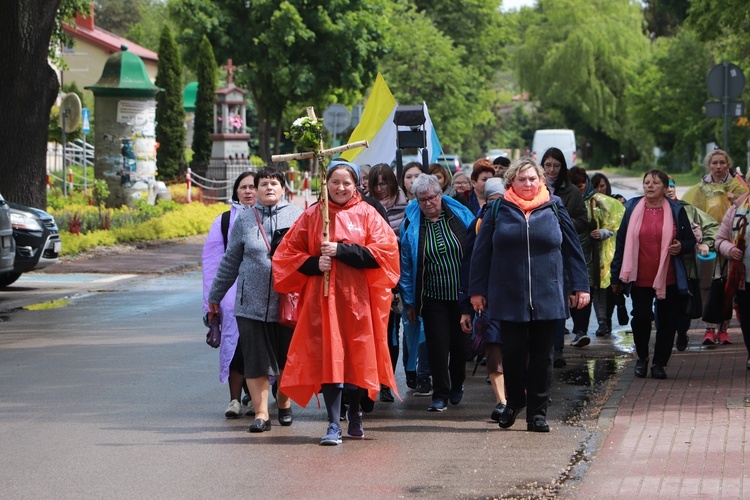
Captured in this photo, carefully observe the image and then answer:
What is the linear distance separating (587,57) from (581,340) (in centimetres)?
5896

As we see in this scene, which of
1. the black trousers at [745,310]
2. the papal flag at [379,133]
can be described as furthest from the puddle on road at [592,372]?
the papal flag at [379,133]

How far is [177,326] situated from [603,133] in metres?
69.2

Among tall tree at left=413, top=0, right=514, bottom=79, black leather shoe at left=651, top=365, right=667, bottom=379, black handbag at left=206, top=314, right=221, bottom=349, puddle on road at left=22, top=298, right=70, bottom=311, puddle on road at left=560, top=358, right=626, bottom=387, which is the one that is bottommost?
puddle on road at left=22, top=298, right=70, bottom=311

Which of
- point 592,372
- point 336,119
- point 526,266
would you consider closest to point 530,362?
point 526,266

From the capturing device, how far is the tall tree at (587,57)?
228 ft

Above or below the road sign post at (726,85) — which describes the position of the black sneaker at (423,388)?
below

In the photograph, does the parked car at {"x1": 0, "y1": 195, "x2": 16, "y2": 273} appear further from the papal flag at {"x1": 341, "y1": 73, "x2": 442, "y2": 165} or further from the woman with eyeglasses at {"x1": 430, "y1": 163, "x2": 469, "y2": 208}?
the woman with eyeglasses at {"x1": 430, "y1": 163, "x2": 469, "y2": 208}

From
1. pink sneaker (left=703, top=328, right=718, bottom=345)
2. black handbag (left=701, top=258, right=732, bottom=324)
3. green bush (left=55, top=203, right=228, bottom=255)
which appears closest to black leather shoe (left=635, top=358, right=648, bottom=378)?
black handbag (left=701, top=258, right=732, bottom=324)

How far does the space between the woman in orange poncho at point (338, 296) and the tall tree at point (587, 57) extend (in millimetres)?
61577

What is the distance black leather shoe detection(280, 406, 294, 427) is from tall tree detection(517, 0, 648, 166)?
6121cm

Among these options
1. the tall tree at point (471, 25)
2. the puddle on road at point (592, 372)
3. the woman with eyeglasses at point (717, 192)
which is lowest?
the puddle on road at point (592, 372)

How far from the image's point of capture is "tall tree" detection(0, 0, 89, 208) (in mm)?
20062

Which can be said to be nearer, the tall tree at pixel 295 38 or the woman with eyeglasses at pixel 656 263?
the woman with eyeglasses at pixel 656 263

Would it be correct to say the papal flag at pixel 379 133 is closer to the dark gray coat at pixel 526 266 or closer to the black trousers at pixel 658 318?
the black trousers at pixel 658 318
